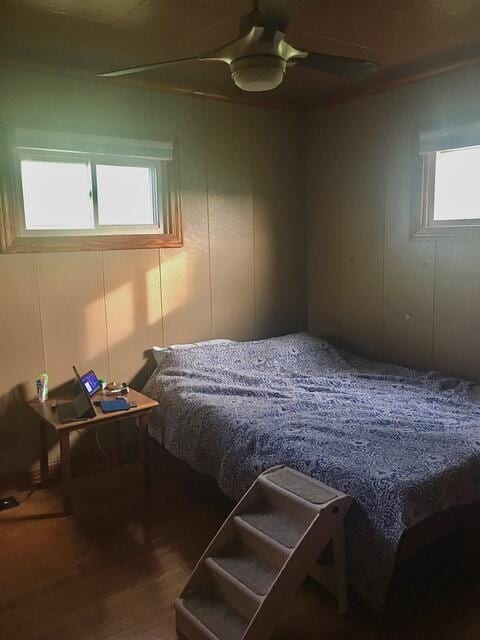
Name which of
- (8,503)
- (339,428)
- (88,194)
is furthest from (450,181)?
(8,503)

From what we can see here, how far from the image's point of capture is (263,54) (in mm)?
1854

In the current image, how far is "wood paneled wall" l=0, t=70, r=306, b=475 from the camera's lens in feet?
9.84

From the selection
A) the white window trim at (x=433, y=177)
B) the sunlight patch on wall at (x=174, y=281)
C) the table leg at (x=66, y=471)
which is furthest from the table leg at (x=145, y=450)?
the white window trim at (x=433, y=177)

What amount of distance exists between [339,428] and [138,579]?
42.3 inches

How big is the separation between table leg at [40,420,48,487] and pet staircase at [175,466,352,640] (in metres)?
1.43

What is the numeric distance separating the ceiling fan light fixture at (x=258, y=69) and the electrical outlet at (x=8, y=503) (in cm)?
238

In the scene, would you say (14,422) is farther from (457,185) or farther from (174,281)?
(457,185)

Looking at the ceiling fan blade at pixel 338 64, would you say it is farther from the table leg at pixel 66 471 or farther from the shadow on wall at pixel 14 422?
the shadow on wall at pixel 14 422

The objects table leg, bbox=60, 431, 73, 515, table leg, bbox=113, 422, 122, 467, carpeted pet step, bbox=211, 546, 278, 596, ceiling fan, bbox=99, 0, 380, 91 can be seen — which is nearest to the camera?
ceiling fan, bbox=99, 0, 380, 91

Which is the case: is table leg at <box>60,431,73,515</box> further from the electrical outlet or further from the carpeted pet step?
the carpeted pet step

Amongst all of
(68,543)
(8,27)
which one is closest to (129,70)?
(8,27)

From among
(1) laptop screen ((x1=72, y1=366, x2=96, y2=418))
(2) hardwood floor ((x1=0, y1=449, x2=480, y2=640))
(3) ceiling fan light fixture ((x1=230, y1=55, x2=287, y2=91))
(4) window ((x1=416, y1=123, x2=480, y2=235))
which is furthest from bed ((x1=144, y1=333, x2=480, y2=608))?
(3) ceiling fan light fixture ((x1=230, y1=55, x2=287, y2=91))

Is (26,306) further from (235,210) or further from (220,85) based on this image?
(220,85)

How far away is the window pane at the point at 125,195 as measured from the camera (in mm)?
3307
